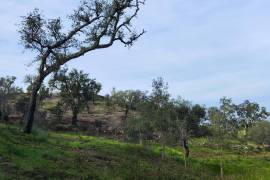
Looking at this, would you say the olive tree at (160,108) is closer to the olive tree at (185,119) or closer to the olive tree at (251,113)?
the olive tree at (185,119)

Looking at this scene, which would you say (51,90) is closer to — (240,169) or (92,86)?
(92,86)

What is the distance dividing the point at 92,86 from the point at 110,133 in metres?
14.3

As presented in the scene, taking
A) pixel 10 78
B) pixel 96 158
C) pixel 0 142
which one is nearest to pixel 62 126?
pixel 10 78

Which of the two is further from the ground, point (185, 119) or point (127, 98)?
point (127, 98)

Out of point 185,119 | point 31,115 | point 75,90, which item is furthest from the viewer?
point 75,90

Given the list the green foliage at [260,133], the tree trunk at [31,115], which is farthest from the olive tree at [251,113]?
the tree trunk at [31,115]

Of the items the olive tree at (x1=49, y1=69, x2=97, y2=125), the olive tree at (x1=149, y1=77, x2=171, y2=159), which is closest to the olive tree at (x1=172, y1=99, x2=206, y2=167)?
the olive tree at (x1=149, y1=77, x2=171, y2=159)

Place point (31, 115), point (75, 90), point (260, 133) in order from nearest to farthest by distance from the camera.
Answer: point (31, 115), point (75, 90), point (260, 133)

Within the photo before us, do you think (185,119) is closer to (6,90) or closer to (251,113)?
(6,90)

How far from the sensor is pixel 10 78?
112 metres

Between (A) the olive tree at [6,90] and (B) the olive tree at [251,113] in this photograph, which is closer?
(A) the olive tree at [6,90]

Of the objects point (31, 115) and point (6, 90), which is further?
point (6, 90)

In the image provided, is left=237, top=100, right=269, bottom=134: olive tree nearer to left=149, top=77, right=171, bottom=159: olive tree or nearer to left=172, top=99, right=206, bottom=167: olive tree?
left=172, top=99, right=206, bottom=167: olive tree

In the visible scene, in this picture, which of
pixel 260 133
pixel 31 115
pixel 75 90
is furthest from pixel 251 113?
pixel 31 115
